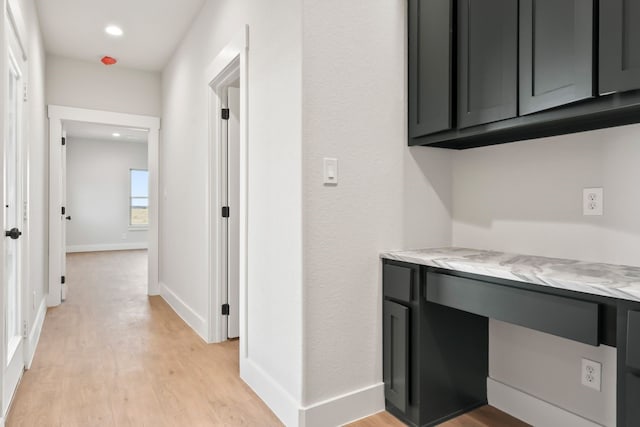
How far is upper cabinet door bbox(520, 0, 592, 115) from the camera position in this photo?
1.40 metres

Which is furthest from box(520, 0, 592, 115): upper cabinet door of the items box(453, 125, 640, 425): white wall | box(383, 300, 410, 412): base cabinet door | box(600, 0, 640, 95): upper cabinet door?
box(383, 300, 410, 412): base cabinet door

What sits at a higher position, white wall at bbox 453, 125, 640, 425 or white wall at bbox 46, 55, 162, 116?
white wall at bbox 46, 55, 162, 116

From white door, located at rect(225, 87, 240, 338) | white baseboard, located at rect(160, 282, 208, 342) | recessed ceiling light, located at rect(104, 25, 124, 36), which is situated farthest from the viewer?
recessed ceiling light, located at rect(104, 25, 124, 36)

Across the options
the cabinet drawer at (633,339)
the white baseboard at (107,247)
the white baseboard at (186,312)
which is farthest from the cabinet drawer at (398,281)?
the white baseboard at (107,247)

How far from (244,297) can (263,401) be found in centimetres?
60

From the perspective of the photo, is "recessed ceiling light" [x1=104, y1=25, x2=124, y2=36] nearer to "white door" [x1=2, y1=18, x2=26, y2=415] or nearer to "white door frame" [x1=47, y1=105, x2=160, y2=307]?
"white door frame" [x1=47, y1=105, x2=160, y2=307]

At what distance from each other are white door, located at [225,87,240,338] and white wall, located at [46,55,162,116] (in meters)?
2.18

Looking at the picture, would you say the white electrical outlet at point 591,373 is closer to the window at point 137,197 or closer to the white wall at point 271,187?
the white wall at point 271,187

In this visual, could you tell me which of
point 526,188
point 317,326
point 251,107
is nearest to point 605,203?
point 526,188

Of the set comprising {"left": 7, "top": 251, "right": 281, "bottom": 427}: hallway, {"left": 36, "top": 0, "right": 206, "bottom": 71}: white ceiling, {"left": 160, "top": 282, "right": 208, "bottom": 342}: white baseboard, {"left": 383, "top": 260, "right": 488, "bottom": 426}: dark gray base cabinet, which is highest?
{"left": 36, "top": 0, "right": 206, "bottom": 71}: white ceiling

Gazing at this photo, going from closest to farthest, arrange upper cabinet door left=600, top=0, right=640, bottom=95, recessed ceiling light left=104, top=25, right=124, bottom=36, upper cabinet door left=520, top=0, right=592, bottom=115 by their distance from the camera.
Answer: upper cabinet door left=600, top=0, right=640, bottom=95, upper cabinet door left=520, top=0, right=592, bottom=115, recessed ceiling light left=104, top=25, right=124, bottom=36

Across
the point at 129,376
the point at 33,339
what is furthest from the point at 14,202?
the point at 129,376

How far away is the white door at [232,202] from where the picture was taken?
314 centimetres

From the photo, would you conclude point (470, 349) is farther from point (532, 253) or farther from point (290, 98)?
point (290, 98)
